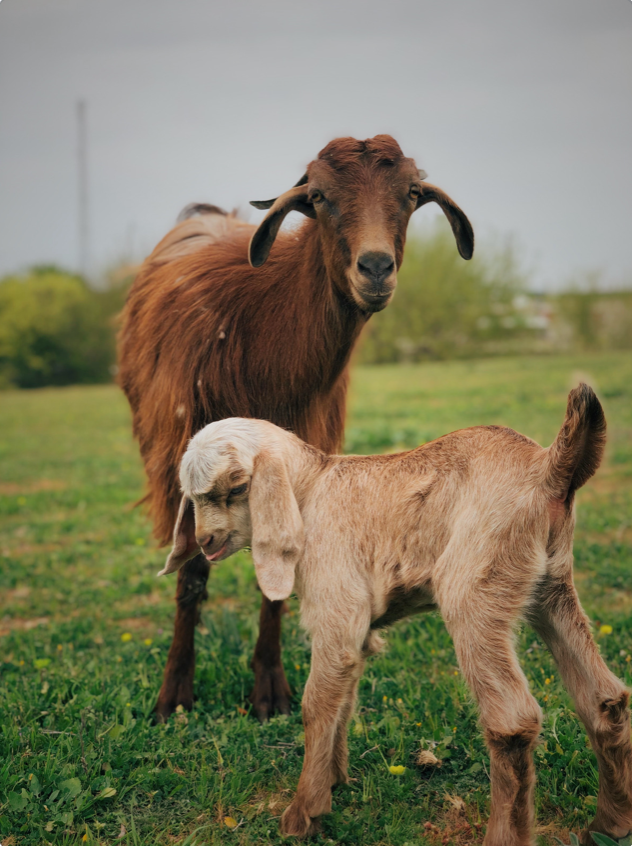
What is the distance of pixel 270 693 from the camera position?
3684mm

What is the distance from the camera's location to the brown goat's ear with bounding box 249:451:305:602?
243cm

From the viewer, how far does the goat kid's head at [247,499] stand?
7.95ft

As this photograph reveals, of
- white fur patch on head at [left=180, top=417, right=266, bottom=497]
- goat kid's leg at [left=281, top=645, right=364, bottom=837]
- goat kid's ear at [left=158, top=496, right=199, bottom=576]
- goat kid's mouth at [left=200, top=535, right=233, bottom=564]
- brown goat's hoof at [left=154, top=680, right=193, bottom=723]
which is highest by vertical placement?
white fur patch on head at [left=180, top=417, right=266, bottom=497]

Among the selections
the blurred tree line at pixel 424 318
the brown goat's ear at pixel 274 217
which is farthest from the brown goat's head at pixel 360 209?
the blurred tree line at pixel 424 318

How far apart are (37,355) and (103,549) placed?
889 inches

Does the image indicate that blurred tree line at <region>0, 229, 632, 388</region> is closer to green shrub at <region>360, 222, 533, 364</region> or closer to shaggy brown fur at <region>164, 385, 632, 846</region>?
green shrub at <region>360, 222, 533, 364</region>

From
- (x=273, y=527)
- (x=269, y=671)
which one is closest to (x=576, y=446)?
(x=273, y=527)

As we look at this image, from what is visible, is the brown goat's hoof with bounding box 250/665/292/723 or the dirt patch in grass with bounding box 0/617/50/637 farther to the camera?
the dirt patch in grass with bounding box 0/617/50/637

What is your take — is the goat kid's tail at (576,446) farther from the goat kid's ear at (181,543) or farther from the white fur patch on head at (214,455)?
the goat kid's ear at (181,543)

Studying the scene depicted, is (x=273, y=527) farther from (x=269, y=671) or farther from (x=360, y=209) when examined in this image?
(x=269, y=671)

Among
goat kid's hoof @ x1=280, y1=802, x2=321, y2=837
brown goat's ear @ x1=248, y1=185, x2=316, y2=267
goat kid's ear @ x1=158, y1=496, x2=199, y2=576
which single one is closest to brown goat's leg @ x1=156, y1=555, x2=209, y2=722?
goat kid's ear @ x1=158, y1=496, x2=199, y2=576

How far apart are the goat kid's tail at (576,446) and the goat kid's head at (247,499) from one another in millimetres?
815

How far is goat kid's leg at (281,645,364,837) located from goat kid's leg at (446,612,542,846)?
15.1 inches

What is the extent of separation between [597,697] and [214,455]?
4.57 ft
